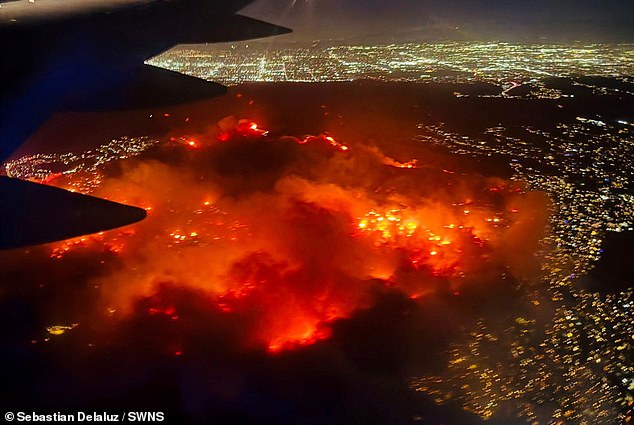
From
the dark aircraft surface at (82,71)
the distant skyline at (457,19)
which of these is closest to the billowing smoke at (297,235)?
the dark aircraft surface at (82,71)

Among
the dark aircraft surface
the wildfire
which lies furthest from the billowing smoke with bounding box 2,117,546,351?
the dark aircraft surface

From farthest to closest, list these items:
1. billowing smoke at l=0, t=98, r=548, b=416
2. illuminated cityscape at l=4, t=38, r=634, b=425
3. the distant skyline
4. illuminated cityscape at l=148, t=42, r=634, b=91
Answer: the distant skyline, illuminated cityscape at l=148, t=42, r=634, b=91, billowing smoke at l=0, t=98, r=548, b=416, illuminated cityscape at l=4, t=38, r=634, b=425

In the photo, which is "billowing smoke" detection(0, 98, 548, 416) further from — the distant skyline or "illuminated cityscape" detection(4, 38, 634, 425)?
the distant skyline

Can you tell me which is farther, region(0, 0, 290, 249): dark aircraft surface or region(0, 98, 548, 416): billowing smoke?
region(0, 98, 548, 416): billowing smoke

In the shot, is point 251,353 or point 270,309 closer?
point 251,353

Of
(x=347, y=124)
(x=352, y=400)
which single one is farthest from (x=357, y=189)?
(x=352, y=400)

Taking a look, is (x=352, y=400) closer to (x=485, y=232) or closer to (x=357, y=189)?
(x=485, y=232)
